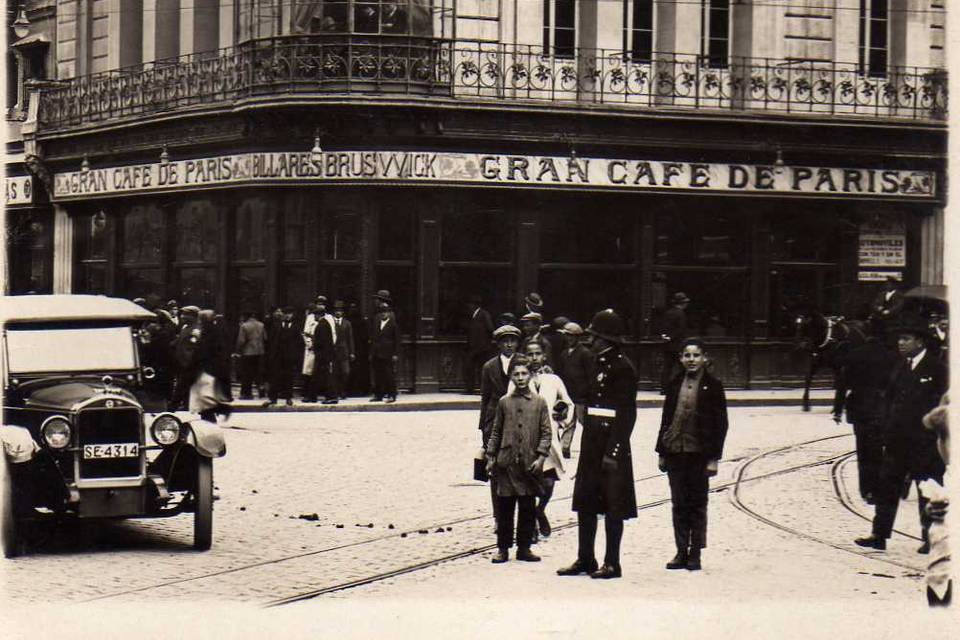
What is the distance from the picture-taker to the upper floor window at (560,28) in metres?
26.7

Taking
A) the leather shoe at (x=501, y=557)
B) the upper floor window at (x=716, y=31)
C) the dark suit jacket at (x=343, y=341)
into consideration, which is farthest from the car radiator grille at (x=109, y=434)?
the upper floor window at (x=716, y=31)

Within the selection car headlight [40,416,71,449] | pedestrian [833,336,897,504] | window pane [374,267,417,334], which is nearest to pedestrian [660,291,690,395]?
window pane [374,267,417,334]

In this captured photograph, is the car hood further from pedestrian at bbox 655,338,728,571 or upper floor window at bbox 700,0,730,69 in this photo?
upper floor window at bbox 700,0,730,69

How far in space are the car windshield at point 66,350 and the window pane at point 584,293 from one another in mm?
15706

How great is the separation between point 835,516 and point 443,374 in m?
14.2

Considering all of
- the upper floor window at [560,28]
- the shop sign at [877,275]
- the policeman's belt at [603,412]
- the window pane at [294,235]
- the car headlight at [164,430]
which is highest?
the upper floor window at [560,28]

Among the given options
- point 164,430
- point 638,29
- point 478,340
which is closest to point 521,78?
point 638,29

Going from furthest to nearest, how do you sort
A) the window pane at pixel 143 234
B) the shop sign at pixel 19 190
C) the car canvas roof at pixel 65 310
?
the shop sign at pixel 19 190, the window pane at pixel 143 234, the car canvas roof at pixel 65 310

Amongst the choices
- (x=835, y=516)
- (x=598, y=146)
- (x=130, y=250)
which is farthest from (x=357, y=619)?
(x=130, y=250)

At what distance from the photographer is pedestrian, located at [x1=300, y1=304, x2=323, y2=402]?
2452 cm

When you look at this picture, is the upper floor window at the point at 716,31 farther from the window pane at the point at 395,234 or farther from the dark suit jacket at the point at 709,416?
the dark suit jacket at the point at 709,416

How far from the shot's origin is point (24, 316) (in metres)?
11.5

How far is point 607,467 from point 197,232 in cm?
1988

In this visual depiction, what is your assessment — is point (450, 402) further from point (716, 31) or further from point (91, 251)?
point (91, 251)
